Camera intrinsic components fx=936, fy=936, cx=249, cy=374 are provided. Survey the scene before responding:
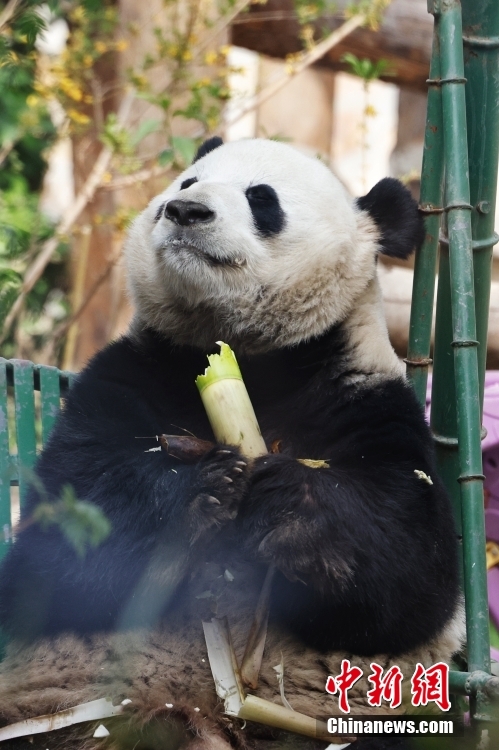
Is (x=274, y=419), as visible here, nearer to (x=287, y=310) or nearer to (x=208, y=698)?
(x=287, y=310)

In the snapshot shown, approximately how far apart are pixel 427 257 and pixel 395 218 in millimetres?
171

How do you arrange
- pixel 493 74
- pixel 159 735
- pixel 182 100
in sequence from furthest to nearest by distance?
pixel 182 100 < pixel 493 74 < pixel 159 735

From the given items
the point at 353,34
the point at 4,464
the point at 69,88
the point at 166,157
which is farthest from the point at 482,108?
the point at 353,34

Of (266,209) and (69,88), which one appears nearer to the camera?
(266,209)

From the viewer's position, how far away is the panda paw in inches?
94.0

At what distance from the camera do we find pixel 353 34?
267 inches

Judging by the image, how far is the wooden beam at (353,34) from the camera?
661cm

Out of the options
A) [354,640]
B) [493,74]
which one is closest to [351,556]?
[354,640]

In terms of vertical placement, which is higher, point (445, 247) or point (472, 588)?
point (445, 247)

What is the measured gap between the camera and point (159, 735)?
2383 millimetres

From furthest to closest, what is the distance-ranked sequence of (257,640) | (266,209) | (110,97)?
(110,97) < (266,209) < (257,640)

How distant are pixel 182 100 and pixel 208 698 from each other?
499 cm

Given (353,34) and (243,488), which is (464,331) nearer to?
(243,488)

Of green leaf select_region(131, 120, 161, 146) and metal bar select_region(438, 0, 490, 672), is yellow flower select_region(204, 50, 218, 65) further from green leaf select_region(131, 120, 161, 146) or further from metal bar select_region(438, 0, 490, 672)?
metal bar select_region(438, 0, 490, 672)
